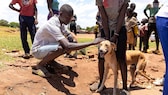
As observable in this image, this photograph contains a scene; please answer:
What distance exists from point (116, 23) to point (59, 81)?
4.87ft

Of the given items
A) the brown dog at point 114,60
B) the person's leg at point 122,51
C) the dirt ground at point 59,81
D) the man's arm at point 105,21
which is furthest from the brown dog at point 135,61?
the man's arm at point 105,21

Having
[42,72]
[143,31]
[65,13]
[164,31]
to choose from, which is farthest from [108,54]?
[143,31]

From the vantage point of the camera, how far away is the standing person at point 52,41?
601cm

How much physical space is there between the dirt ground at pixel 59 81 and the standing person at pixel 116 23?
0.73 meters

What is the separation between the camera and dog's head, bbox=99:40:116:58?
5.60 meters

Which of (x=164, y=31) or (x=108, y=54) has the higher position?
(x=164, y=31)

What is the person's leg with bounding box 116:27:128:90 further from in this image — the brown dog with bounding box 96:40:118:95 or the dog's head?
the dog's head

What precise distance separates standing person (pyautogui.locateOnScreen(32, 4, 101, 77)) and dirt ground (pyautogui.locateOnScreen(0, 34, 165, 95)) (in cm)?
24

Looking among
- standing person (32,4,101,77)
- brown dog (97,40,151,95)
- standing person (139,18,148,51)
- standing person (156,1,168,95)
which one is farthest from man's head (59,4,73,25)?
standing person (139,18,148,51)

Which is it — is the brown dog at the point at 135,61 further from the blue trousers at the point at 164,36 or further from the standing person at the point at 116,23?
the blue trousers at the point at 164,36

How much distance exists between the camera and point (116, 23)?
615cm

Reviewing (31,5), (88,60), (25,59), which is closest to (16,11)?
(31,5)

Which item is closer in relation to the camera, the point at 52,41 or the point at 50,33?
the point at 50,33

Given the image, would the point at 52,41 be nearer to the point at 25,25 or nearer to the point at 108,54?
the point at 108,54
